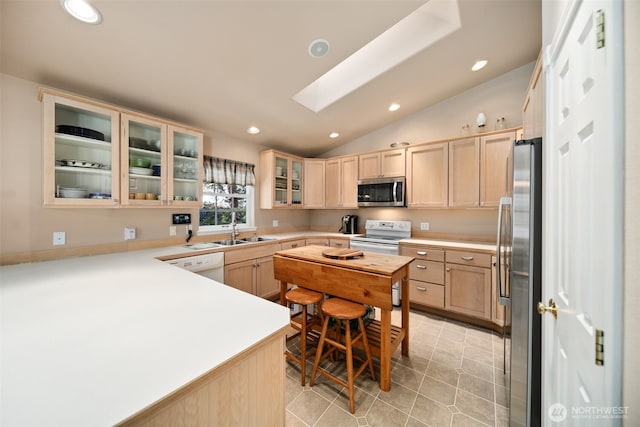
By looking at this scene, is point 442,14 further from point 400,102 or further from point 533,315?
point 533,315

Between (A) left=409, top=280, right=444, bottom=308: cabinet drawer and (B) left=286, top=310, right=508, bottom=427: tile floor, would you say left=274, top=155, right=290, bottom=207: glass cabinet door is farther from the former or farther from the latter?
(A) left=409, top=280, right=444, bottom=308: cabinet drawer

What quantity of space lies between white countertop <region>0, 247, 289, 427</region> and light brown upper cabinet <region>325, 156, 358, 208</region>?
9.74 feet

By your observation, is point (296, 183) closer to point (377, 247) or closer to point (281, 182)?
point (281, 182)

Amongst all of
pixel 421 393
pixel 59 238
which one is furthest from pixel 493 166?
pixel 59 238

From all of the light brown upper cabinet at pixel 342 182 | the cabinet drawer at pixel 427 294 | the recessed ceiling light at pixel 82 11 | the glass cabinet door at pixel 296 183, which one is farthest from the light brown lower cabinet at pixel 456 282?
the recessed ceiling light at pixel 82 11

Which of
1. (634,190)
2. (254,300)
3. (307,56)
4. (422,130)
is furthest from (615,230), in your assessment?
(422,130)

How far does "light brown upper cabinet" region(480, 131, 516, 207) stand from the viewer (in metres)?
2.75

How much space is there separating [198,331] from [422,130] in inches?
154

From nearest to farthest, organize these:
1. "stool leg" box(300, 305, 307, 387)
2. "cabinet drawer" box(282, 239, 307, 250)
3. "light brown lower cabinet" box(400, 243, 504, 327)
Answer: "stool leg" box(300, 305, 307, 387) → "light brown lower cabinet" box(400, 243, 504, 327) → "cabinet drawer" box(282, 239, 307, 250)

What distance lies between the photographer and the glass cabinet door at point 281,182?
155 inches

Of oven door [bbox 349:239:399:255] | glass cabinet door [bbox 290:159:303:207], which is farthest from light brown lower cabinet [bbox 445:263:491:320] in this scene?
glass cabinet door [bbox 290:159:303:207]

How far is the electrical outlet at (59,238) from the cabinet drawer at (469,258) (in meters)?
4.04

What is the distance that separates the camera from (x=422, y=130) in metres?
3.65

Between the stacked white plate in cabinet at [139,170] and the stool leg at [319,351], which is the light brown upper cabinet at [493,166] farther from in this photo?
the stacked white plate in cabinet at [139,170]
